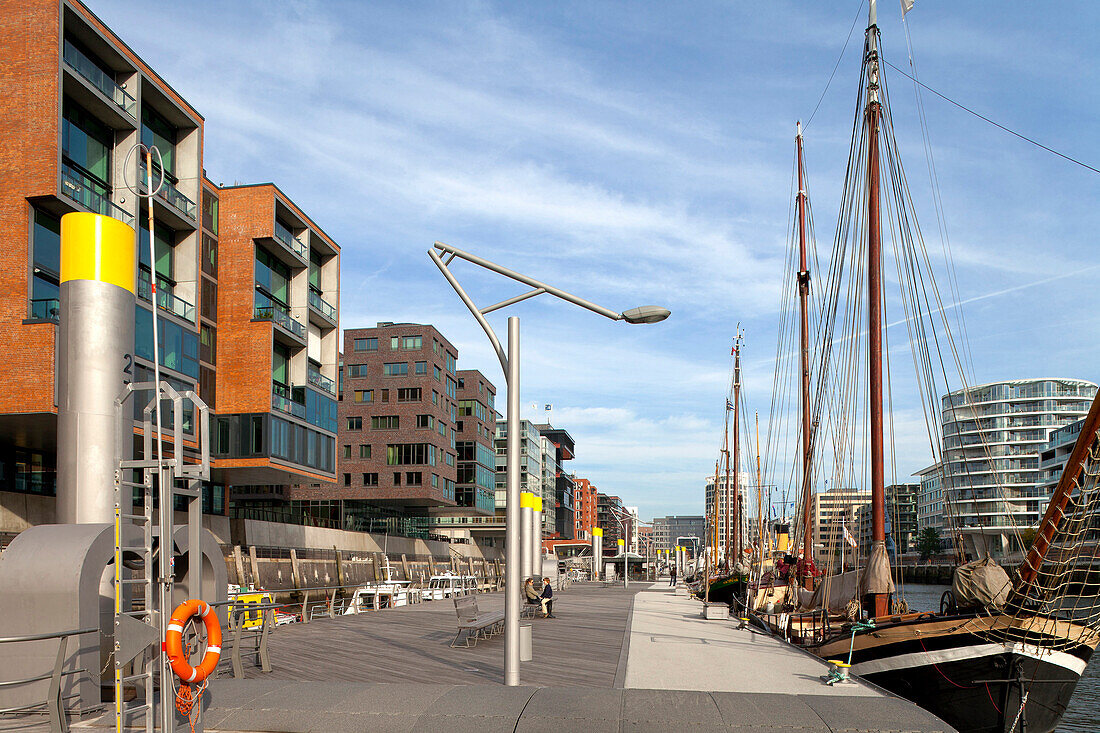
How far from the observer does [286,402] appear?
45.8m

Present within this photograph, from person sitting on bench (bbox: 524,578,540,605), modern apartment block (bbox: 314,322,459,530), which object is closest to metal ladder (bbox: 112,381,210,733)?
person sitting on bench (bbox: 524,578,540,605)

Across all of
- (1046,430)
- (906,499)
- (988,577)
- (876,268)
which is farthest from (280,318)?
(906,499)

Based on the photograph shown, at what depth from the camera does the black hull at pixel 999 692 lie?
1466 centimetres

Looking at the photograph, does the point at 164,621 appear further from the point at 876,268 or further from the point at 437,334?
the point at 437,334

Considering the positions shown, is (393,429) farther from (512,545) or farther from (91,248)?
(512,545)

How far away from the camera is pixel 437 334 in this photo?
268ft

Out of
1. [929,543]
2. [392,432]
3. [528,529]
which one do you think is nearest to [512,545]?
[528,529]

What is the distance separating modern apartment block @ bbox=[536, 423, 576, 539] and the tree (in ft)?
205

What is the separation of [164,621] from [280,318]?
3928cm

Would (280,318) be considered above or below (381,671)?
above

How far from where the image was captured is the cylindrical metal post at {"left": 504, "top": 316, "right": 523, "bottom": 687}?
40.3ft

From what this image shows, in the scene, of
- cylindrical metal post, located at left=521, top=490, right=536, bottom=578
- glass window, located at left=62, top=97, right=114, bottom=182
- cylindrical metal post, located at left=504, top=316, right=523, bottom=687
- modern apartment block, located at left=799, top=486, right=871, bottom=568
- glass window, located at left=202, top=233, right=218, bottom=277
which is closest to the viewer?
cylindrical metal post, located at left=504, top=316, right=523, bottom=687

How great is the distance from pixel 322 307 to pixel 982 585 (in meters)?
42.8

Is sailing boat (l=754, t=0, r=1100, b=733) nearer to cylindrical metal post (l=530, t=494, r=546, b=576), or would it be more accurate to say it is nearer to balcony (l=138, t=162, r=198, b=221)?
cylindrical metal post (l=530, t=494, r=546, b=576)
